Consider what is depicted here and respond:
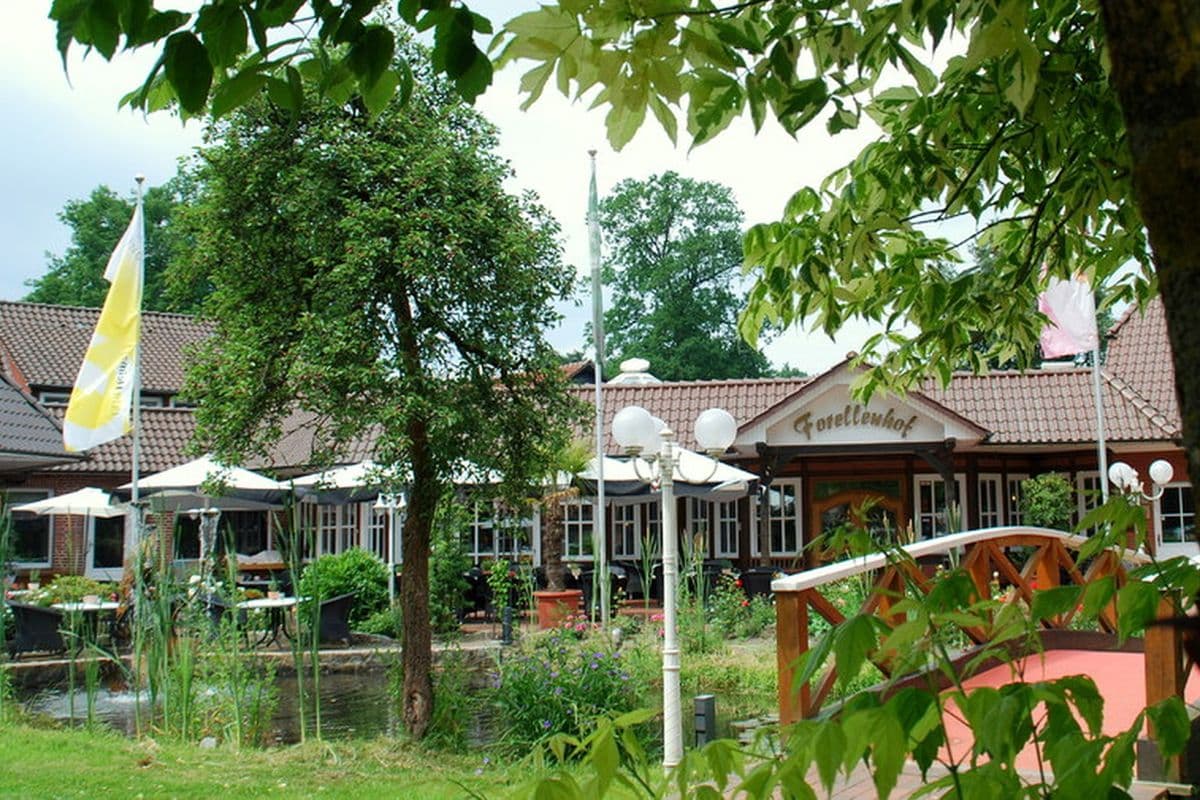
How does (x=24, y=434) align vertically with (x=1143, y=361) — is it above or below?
below

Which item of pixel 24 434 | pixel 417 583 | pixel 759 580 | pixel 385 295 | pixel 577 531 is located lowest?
pixel 759 580

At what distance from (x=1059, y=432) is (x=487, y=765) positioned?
15609 mm

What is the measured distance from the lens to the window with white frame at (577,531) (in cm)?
2416

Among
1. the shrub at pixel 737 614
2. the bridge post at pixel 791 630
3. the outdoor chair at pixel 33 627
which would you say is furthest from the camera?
the shrub at pixel 737 614

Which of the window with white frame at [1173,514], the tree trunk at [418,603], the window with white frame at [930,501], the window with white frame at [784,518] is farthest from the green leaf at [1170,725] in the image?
the window with white frame at [784,518]

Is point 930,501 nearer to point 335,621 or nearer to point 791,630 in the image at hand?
point 335,621

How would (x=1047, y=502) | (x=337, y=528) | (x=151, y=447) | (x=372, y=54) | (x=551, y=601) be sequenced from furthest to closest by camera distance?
(x=151, y=447), (x=337, y=528), (x=1047, y=502), (x=551, y=601), (x=372, y=54)

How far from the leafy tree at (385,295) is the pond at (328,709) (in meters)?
1.46

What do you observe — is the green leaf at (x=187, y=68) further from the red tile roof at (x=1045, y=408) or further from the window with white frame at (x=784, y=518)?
the window with white frame at (x=784, y=518)

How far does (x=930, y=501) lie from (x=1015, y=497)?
1.47 meters

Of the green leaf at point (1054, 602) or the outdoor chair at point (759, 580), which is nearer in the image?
the green leaf at point (1054, 602)

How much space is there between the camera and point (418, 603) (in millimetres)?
9367

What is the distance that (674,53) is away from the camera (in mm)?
2588

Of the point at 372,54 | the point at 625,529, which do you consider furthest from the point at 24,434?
the point at 372,54
